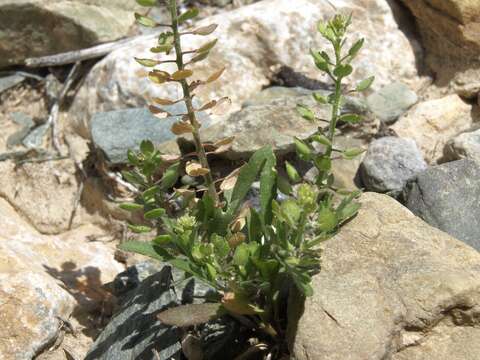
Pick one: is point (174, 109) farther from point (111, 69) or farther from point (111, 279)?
point (111, 279)

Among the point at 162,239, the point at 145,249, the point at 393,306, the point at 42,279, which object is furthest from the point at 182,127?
the point at 42,279

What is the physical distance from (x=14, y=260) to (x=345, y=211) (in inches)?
76.0

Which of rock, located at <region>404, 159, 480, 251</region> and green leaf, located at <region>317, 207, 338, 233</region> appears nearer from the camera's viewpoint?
green leaf, located at <region>317, 207, 338, 233</region>

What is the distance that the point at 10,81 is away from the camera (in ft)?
18.4

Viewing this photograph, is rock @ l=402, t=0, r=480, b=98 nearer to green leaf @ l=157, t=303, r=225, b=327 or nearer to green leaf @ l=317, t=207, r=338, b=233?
green leaf @ l=317, t=207, r=338, b=233

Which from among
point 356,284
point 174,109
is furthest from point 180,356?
point 174,109

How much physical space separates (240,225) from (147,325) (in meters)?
0.68

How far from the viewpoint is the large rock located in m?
5.03

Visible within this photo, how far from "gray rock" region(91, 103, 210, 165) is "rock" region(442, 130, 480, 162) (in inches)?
65.2

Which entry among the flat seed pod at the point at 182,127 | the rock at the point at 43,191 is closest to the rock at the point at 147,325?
the flat seed pod at the point at 182,127

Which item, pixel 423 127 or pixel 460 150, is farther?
pixel 423 127

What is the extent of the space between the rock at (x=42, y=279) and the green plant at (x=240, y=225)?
82 centimetres

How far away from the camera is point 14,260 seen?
3.74 metres

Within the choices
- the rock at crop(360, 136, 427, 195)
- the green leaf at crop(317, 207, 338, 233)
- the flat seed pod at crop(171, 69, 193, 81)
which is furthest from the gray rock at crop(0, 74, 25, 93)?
the green leaf at crop(317, 207, 338, 233)
